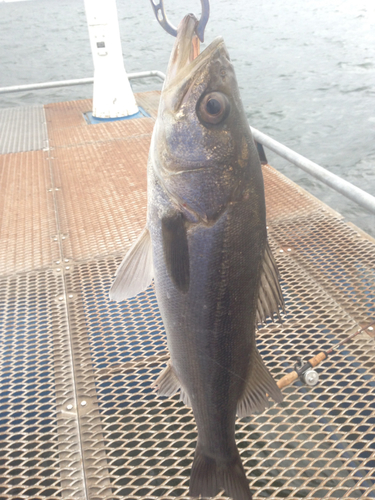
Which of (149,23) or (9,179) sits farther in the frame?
(149,23)

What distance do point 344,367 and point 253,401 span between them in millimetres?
1241

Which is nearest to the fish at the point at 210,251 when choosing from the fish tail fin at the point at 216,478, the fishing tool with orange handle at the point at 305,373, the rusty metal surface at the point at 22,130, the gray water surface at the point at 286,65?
the fish tail fin at the point at 216,478

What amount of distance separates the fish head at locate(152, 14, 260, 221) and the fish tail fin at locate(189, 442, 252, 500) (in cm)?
100

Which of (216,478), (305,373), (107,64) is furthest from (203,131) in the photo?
(107,64)

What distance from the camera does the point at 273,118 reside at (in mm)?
14414

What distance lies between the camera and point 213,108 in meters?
1.68

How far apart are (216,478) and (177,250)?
3.13 ft

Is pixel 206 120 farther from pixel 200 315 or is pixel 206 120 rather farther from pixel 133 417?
pixel 133 417

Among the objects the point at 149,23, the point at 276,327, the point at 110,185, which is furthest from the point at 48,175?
the point at 149,23

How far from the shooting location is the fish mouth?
5.41ft

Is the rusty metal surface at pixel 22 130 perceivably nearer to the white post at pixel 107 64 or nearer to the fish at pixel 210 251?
the white post at pixel 107 64

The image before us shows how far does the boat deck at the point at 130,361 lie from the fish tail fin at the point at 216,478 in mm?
446

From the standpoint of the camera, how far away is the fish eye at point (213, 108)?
66.1 inches

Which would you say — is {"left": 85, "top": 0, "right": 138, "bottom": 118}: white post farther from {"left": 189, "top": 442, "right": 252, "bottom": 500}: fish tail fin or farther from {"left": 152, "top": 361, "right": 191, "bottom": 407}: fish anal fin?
{"left": 189, "top": 442, "right": 252, "bottom": 500}: fish tail fin
